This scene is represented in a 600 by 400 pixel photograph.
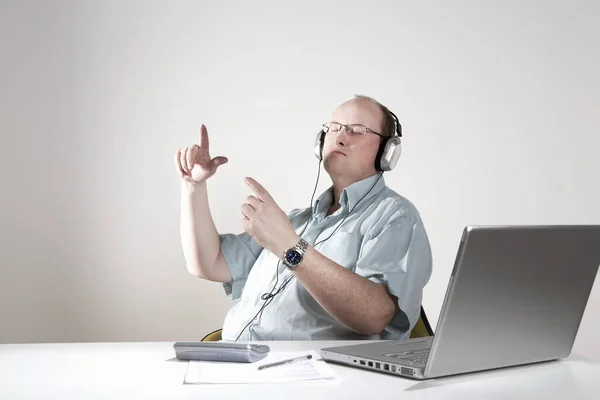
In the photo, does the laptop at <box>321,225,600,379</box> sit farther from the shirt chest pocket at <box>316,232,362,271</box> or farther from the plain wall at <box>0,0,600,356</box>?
the plain wall at <box>0,0,600,356</box>

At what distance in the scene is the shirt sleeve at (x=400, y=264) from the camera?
175cm

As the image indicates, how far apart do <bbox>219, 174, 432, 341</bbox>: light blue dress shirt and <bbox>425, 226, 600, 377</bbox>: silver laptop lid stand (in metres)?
0.57

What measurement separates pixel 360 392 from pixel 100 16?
108 inches

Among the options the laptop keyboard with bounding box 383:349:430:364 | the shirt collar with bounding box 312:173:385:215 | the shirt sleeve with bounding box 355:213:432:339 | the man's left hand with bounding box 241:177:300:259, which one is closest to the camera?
the laptop keyboard with bounding box 383:349:430:364

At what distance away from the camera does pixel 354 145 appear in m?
2.09

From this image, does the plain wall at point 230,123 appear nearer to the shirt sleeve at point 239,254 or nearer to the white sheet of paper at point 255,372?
the shirt sleeve at point 239,254

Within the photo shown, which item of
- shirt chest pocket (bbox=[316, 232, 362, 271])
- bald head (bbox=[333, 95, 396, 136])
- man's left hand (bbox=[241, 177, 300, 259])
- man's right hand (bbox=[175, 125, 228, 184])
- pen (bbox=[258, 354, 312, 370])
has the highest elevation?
bald head (bbox=[333, 95, 396, 136])

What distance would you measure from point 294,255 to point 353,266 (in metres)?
0.33

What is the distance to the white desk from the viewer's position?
99 cm

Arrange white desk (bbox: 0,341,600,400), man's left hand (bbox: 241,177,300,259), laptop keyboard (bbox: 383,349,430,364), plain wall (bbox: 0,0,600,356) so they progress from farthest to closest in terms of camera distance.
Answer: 1. plain wall (bbox: 0,0,600,356)
2. man's left hand (bbox: 241,177,300,259)
3. laptop keyboard (bbox: 383,349,430,364)
4. white desk (bbox: 0,341,600,400)

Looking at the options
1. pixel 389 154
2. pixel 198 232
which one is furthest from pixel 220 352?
pixel 389 154

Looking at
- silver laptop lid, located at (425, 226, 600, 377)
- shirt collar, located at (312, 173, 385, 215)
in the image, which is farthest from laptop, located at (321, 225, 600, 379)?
shirt collar, located at (312, 173, 385, 215)

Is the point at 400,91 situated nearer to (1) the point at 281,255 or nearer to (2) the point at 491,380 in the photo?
(1) the point at 281,255

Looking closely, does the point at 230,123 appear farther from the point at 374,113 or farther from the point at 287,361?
the point at 287,361
